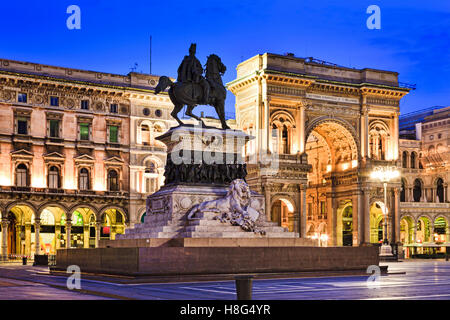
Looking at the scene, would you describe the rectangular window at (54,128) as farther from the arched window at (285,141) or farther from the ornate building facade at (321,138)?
the arched window at (285,141)

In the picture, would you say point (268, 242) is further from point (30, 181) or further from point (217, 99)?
point (30, 181)

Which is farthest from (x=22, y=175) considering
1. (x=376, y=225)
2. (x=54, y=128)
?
(x=376, y=225)

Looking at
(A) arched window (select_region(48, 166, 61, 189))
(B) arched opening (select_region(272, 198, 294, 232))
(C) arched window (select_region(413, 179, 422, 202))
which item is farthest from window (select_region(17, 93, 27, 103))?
(C) arched window (select_region(413, 179, 422, 202))

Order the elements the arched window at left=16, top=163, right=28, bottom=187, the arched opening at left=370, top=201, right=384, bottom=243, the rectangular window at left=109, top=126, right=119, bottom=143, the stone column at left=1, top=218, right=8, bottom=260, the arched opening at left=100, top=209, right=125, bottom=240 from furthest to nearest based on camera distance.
→ the arched opening at left=370, top=201, right=384, bottom=243, the arched opening at left=100, top=209, right=125, bottom=240, the rectangular window at left=109, top=126, right=119, bottom=143, the arched window at left=16, top=163, right=28, bottom=187, the stone column at left=1, top=218, right=8, bottom=260

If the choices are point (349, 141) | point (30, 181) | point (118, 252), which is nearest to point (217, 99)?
point (118, 252)

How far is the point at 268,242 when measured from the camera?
25109 mm

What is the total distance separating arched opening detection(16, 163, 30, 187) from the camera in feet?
190

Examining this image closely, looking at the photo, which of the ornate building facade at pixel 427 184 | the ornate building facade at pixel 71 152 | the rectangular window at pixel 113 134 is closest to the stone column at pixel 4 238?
the ornate building facade at pixel 71 152

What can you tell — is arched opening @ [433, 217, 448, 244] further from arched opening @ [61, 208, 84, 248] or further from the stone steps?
the stone steps

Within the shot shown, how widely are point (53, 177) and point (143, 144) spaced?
8619mm

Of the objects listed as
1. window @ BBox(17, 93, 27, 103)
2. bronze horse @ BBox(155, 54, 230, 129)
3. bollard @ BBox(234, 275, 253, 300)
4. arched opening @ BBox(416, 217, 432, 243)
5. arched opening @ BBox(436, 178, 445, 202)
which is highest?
window @ BBox(17, 93, 27, 103)

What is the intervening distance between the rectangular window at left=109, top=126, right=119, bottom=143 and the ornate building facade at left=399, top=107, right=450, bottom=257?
3280 centimetres

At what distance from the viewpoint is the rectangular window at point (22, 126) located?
58188 millimetres
